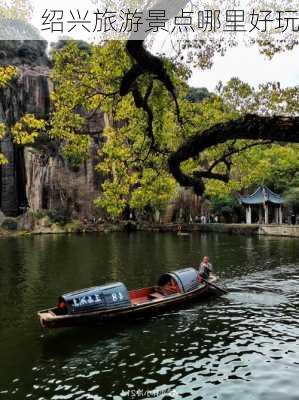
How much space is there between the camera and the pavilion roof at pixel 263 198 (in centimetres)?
5981

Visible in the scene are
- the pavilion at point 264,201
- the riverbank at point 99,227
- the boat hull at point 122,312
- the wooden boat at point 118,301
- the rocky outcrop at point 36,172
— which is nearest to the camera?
the boat hull at point 122,312

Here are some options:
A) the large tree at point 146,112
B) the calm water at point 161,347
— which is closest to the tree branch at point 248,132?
the large tree at point 146,112

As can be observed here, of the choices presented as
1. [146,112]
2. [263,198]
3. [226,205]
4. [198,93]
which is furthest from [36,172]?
[146,112]

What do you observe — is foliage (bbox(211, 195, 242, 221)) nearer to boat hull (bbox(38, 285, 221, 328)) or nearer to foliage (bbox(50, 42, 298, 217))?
boat hull (bbox(38, 285, 221, 328))

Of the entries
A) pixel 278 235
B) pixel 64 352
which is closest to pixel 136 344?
pixel 64 352

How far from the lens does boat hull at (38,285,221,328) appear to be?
51.4 ft

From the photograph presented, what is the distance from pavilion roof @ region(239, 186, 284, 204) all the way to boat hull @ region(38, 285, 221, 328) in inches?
1580

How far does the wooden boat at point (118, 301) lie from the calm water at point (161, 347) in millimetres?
540

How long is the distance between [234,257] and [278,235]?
66.1 ft

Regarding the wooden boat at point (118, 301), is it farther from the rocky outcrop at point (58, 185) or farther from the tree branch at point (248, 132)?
the rocky outcrop at point (58, 185)

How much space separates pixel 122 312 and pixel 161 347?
2863 mm

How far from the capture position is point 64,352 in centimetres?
1477

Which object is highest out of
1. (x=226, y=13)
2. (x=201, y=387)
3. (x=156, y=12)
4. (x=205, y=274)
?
(x=226, y=13)

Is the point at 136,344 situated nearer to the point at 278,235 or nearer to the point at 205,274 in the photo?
the point at 205,274
